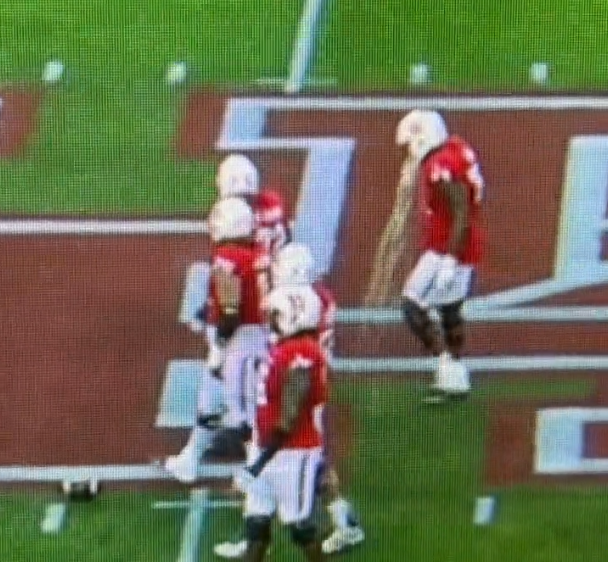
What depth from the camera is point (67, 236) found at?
10.1 meters

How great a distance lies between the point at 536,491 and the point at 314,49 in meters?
4.78

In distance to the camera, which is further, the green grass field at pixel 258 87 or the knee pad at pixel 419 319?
the knee pad at pixel 419 319

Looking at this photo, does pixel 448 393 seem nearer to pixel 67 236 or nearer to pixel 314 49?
pixel 67 236

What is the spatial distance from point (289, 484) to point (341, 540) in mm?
771

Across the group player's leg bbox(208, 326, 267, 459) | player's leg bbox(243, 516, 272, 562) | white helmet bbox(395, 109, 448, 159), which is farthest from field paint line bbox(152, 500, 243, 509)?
white helmet bbox(395, 109, 448, 159)

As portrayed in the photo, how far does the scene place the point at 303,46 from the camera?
1226cm

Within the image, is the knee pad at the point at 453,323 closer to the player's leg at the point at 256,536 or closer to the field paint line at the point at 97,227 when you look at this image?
the player's leg at the point at 256,536

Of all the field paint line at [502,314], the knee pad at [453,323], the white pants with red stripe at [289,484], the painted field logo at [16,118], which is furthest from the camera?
the painted field logo at [16,118]

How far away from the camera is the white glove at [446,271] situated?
334 inches

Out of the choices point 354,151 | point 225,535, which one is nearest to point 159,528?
point 225,535

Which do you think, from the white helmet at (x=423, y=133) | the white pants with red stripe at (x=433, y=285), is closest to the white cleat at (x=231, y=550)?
the white pants with red stripe at (x=433, y=285)

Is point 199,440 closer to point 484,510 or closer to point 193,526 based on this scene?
point 193,526

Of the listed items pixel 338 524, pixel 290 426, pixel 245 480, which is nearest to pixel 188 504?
pixel 338 524

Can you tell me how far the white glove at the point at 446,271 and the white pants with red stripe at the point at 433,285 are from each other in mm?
22
